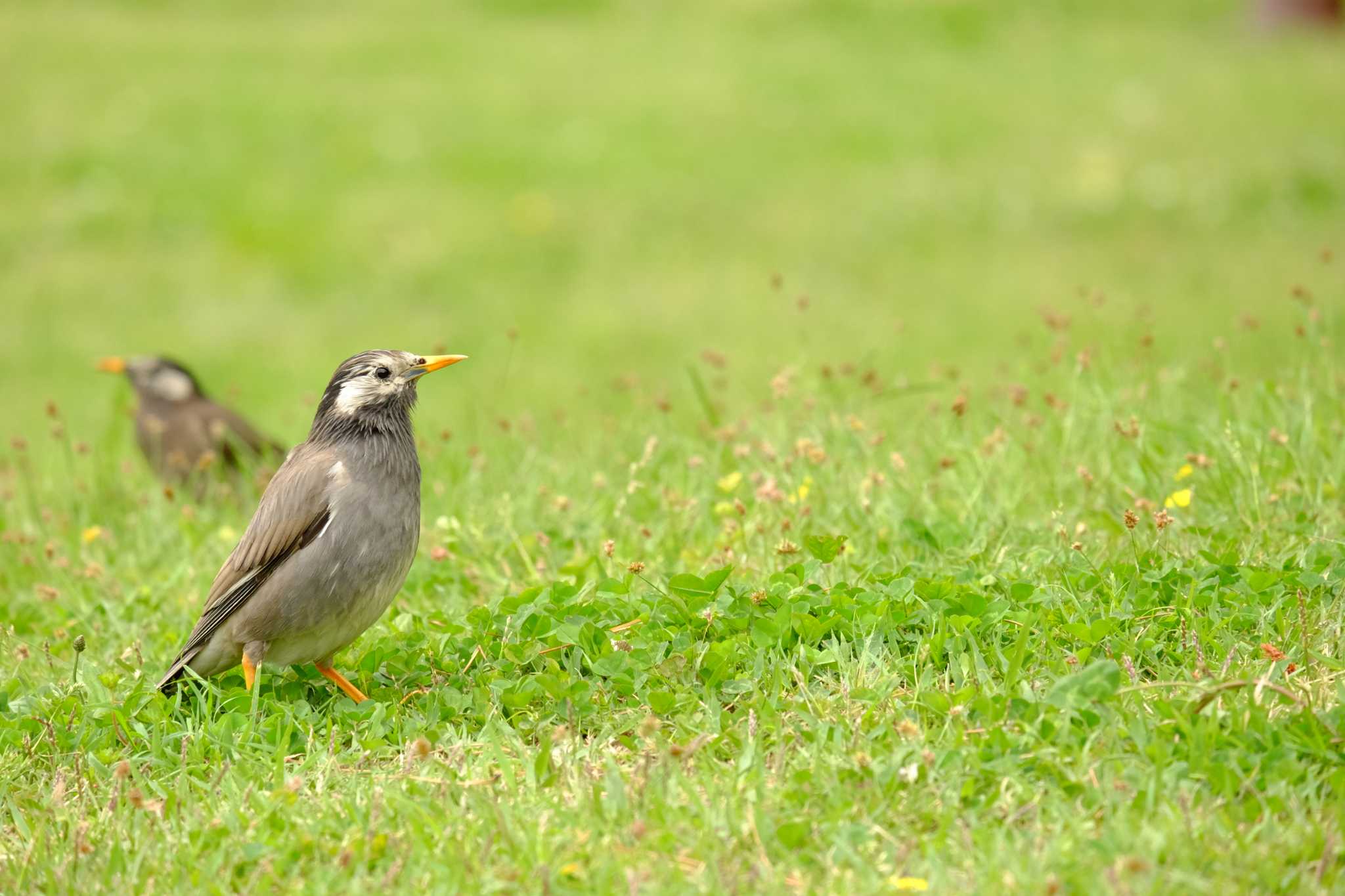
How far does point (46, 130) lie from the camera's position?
15.9m

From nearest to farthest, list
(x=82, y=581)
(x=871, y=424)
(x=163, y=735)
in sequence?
(x=163, y=735)
(x=82, y=581)
(x=871, y=424)

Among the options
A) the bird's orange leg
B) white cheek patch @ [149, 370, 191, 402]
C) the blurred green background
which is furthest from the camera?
the blurred green background

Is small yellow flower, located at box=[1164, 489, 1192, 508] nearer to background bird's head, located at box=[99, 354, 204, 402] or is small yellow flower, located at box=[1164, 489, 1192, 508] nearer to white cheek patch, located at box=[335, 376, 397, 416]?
white cheek patch, located at box=[335, 376, 397, 416]

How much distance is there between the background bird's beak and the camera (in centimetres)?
498

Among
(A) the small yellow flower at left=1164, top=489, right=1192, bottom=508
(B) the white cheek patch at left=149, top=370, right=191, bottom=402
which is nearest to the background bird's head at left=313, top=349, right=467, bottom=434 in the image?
(A) the small yellow flower at left=1164, top=489, right=1192, bottom=508

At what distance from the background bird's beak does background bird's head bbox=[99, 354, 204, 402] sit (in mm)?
4314

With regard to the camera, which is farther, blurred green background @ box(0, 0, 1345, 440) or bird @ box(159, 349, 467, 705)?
blurred green background @ box(0, 0, 1345, 440)

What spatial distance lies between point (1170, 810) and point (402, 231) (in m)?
11.7

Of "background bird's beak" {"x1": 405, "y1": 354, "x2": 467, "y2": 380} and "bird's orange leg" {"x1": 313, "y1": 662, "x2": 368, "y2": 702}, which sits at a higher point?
"background bird's beak" {"x1": 405, "y1": 354, "x2": 467, "y2": 380}

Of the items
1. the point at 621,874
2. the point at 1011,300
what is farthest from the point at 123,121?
the point at 621,874

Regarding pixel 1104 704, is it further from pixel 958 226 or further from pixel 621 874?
pixel 958 226

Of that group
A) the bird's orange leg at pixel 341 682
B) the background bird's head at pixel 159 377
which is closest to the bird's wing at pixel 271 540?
the bird's orange leg at pixel 341 682

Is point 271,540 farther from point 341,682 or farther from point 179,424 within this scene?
point 179,424

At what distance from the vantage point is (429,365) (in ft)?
16.5
